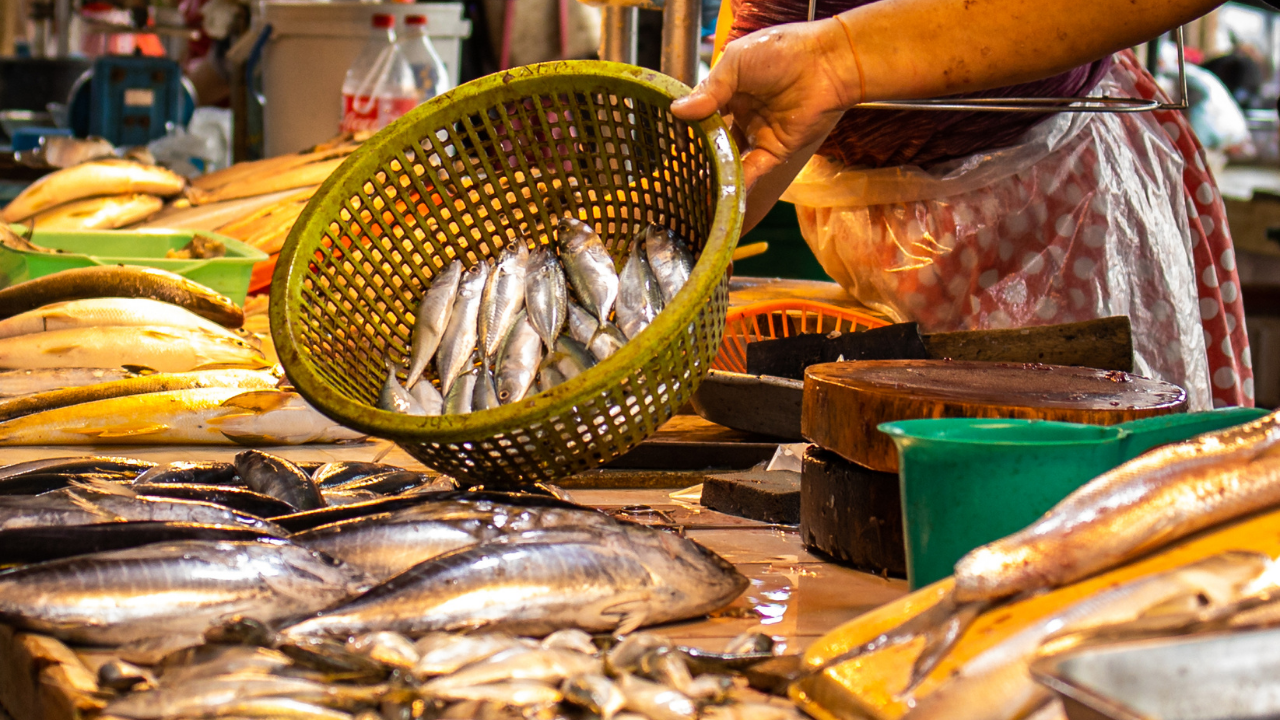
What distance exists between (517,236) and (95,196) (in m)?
4.03

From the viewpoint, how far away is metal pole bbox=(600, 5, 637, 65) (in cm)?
368

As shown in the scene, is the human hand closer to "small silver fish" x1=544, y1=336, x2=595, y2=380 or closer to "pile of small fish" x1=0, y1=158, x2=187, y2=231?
"small silver fish" x1=544, y1=336, x2=595, y2=380

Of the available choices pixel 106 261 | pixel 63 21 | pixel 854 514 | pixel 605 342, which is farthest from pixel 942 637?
pixel 63 21

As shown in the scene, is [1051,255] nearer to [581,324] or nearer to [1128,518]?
[581,324]

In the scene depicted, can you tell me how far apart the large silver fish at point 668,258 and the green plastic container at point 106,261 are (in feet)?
7.39

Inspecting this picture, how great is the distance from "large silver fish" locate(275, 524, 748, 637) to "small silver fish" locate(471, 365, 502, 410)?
36 centimetres

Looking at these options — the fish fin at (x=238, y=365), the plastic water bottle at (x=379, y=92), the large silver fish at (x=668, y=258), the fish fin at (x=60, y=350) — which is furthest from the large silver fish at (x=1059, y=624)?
the plastic water bottle at (x=379, y=92)

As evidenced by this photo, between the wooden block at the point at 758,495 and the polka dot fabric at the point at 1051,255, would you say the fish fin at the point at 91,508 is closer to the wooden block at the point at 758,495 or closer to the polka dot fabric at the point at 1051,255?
the wooden block at the point at 758,495

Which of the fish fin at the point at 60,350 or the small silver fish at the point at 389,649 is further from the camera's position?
the fish fin at the point at 60,350

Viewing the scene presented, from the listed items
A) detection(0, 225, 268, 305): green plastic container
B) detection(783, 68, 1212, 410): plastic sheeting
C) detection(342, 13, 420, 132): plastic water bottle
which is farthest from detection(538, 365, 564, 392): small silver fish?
detection(342, 13, 420, 132): plastic water bottle

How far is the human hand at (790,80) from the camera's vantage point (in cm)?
205

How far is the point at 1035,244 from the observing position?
3434 millimetres

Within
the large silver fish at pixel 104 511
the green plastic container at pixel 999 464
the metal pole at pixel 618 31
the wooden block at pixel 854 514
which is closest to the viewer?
the green plastic container at pixel 999 464

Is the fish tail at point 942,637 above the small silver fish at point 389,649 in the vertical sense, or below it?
above
